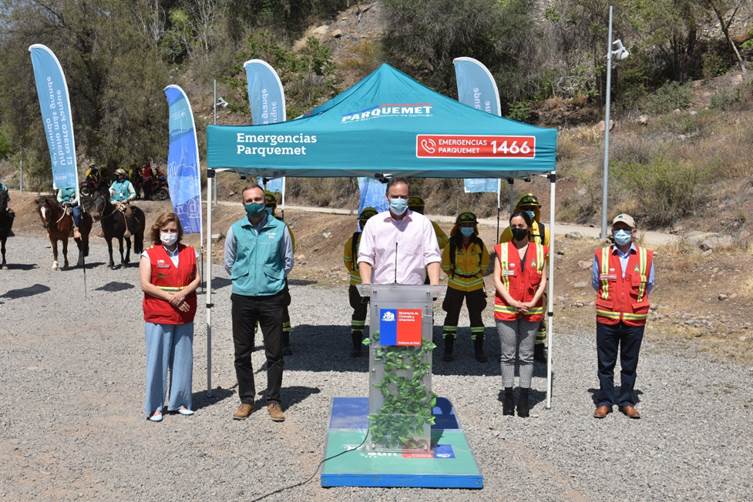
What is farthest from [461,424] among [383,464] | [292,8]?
[292,8]

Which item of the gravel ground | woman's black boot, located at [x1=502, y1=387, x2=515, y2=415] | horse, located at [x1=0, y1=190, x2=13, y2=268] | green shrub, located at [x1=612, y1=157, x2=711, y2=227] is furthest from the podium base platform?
green shrub, located at [x1=612, y1=157, x2=711, y2=227]

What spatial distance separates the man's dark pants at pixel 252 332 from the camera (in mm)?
6402

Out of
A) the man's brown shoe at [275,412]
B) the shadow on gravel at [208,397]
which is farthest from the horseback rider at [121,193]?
the man's brown shoe at [275,412]

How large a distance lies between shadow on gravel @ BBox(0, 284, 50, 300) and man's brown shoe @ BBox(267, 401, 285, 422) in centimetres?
865

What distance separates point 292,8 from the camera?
61.6 metres

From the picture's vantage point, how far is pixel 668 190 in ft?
61.7

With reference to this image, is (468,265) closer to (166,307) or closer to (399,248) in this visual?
(399,248)

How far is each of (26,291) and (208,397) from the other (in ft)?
27.5

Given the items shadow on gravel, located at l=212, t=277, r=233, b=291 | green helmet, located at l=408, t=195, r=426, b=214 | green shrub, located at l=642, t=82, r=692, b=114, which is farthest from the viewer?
green shrub, located at l=642, t=82, r=692, b=114

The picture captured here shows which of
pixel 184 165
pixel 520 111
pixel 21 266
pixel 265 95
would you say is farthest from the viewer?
pixel 520 111

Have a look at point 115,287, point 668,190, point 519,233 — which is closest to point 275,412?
point 519,233

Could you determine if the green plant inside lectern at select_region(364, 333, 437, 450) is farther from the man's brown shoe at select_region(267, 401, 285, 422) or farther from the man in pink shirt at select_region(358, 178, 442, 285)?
the man's brown shoe at select_region(267, 401, 285, 422)

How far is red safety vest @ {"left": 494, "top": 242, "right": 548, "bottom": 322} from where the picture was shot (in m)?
6.53

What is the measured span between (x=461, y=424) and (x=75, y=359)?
491 centimetres
